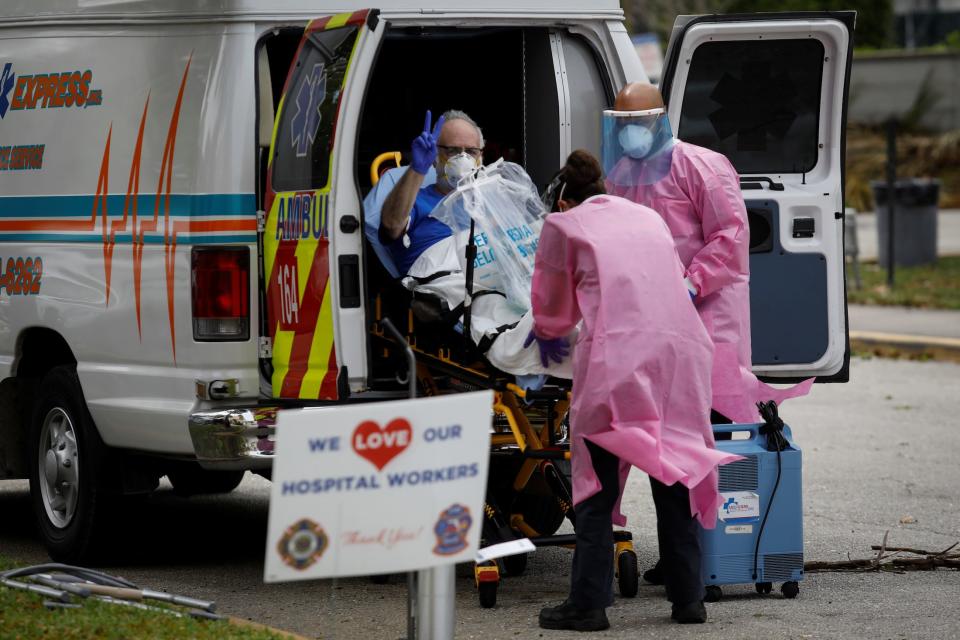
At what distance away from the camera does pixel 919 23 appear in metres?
40.5

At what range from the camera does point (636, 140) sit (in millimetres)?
6691

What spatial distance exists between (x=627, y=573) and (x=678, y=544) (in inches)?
23.3

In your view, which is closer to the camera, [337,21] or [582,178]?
[582,178]

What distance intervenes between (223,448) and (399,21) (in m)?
1.82

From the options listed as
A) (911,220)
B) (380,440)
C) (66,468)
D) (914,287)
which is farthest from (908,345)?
(380,440)

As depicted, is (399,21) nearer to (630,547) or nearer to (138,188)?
(138,188)

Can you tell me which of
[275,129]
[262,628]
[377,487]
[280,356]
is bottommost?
[262,628]

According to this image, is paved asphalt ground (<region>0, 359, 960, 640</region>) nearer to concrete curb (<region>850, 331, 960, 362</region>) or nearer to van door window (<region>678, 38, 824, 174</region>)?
van door window (<region>678, 38, 824, 174</region>)

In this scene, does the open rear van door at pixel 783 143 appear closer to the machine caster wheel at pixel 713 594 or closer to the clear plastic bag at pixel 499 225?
the clear plastic bag at pixel 499 225

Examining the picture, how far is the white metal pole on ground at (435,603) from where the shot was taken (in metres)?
4.99

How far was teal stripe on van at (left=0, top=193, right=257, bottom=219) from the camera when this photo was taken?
260 inches

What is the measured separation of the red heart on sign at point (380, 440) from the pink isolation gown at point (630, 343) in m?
1.35

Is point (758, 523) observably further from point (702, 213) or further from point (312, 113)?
point (312, 113)

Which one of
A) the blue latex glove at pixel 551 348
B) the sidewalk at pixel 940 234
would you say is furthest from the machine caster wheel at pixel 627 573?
the sidewalk at pixel 940 234
